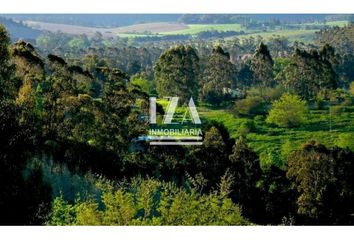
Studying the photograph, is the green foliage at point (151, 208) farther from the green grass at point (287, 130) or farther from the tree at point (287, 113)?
the tree at point (287, 113)

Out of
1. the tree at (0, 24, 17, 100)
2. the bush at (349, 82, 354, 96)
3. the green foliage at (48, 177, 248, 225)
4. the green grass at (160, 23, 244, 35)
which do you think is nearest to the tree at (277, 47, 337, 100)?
the bush at (349, 82, 354, 96)

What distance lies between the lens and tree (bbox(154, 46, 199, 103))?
1534 centimetres

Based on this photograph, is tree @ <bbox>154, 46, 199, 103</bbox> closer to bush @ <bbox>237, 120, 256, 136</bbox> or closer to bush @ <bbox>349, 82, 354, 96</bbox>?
bush @ <bbox>237, 120, 256, 136</bbox>

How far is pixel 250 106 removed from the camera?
14938 millimetres

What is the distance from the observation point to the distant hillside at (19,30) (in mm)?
14246

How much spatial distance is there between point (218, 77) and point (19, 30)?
521cm

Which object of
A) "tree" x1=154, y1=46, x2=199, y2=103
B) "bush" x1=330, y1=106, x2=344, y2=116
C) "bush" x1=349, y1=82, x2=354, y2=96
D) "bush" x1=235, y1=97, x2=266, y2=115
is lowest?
"bush" x1=330, y1=106, x2=344, y2=116

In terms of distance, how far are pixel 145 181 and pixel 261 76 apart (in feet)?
24.4

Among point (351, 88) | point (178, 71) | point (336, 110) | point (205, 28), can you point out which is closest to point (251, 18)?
point (205, 28)

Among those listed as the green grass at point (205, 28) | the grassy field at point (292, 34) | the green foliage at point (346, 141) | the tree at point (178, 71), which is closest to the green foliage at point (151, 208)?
the green foliage at point (346, 141)

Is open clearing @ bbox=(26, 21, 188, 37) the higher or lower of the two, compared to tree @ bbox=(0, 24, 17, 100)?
higher

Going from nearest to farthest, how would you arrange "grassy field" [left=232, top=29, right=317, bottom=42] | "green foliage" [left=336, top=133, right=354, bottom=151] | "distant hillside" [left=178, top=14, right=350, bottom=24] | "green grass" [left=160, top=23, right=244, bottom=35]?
"distant hillside" [left=178, top=14, right=350, bottom=24] < "green foliage" [left=336, top=133, right=354, bottom=151] < "green grass" [left=160, top=23, right=244, bottom=35] < "grassy field" [left=232, top=29, right=317, bottom=42]

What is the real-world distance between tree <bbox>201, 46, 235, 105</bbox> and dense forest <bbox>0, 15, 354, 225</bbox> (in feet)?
0.48
